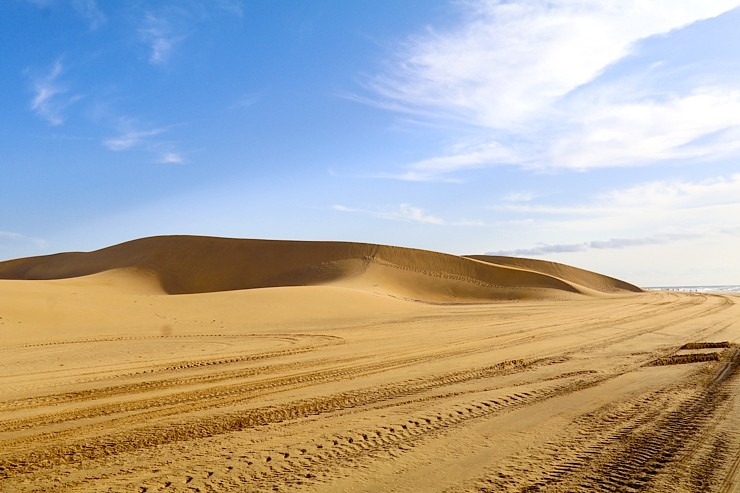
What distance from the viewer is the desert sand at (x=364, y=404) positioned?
4688 mm

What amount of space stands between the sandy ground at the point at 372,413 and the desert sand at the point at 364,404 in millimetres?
32

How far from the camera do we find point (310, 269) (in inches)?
1997

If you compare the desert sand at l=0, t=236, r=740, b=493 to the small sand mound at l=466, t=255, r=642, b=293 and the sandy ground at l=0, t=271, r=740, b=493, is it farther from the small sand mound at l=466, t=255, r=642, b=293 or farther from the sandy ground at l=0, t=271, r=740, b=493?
the small sand mound at l=466, t=255, r=642, b=293

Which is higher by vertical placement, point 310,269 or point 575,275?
point 310,269

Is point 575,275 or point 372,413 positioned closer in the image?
point 372,413

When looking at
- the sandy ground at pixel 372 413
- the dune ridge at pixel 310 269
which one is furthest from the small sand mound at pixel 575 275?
the sandy ground at pixel 372 413

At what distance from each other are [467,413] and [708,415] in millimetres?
2717

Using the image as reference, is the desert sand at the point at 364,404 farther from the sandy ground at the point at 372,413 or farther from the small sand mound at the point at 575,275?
the small sand mound at the point at 575,275

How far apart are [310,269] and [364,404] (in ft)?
144

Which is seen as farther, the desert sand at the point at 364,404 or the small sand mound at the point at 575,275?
the small sand mound at the point at 575,275

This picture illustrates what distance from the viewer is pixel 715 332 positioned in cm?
1546

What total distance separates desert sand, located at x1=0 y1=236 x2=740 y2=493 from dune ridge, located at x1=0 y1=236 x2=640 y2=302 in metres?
24.7

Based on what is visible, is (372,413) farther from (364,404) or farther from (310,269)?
(310,269)

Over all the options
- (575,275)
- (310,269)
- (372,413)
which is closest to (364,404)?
(372,413)
